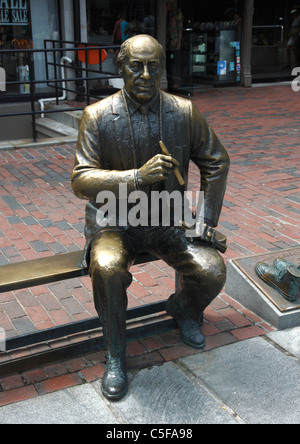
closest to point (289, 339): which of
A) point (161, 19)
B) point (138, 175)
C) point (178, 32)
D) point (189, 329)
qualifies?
point (189, 329)

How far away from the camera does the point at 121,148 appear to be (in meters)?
3.08

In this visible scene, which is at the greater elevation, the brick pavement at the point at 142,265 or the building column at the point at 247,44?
the building column at the point at 247,44

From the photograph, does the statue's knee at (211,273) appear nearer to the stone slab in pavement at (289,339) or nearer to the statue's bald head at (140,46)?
the stone slab in pavement at (289,339)

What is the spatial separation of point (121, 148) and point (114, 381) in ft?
4.06

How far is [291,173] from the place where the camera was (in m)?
7.11

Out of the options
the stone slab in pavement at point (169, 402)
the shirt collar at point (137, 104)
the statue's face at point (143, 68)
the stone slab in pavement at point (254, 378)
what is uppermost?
the statue's face at point (143, 68)

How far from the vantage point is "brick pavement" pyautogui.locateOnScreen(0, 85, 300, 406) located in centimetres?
339

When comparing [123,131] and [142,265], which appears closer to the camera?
[123,131]

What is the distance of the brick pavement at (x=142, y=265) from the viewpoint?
3.39m

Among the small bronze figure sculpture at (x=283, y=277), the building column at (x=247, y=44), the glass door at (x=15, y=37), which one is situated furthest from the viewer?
the building column at (x=247, y=44)

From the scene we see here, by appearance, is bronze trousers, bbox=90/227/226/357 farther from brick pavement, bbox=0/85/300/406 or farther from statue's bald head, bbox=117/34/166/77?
statue's bald head, bbox=117/34/166/77

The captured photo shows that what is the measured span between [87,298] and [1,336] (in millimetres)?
769

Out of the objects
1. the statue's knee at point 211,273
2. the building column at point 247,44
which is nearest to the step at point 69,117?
the building column at point 247,44

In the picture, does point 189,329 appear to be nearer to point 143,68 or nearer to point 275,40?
point 143,68
